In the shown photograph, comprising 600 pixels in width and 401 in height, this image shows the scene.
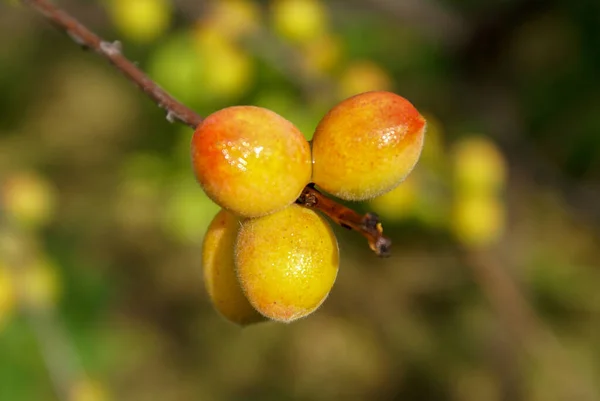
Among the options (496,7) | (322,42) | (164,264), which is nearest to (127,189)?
(164,264)

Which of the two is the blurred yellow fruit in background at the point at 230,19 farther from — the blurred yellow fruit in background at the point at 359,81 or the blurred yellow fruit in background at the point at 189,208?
the blurred yellow fruit in background at the point at 189,208

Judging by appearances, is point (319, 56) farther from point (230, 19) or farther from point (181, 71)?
point (181, 71)

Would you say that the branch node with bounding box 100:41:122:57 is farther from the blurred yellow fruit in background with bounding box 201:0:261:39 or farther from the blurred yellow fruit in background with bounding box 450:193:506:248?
the blurred yellow fruit in background with bounding box 450:193:506:248

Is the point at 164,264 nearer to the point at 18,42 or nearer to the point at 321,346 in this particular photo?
the point at 321,346

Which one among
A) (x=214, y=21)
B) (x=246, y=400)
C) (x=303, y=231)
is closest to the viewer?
(x=303, y=231)

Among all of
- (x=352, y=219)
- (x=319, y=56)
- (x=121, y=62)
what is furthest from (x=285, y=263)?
(x=319, y=56)

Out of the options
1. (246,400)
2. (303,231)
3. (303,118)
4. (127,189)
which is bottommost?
(246,400)
